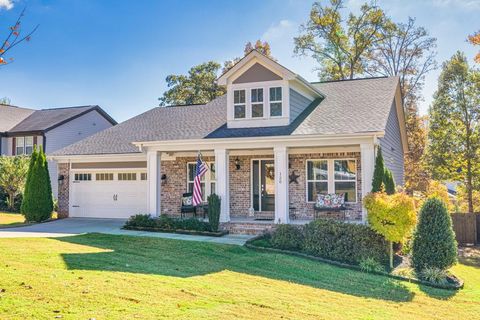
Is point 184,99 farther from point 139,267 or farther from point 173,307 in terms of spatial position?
point 173,307

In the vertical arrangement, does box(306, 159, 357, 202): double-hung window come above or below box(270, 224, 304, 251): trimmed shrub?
above

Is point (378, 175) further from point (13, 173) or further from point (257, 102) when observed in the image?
point (13, 173)

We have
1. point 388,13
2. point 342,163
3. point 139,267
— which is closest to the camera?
point 139,267

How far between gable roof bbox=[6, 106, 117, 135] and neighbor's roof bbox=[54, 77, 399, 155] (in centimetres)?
960

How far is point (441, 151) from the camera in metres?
20.2

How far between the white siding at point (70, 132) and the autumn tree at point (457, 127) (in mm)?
21611

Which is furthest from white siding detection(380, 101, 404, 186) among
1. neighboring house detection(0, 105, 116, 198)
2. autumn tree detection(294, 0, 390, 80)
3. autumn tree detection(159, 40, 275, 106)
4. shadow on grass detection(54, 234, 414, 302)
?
neighboring house detection(0, 105, 116, 198)

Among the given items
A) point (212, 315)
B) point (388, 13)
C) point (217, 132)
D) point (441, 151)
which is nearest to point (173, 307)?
point (212, 315)

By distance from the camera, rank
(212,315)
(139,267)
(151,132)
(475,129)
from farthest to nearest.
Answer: (475,129) → (151,132) → (139,267) → (212,315)

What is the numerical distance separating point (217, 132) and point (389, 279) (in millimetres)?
8087

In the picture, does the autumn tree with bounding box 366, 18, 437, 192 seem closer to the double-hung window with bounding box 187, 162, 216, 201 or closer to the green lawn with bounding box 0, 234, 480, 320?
the double-hung window with bounding box 187, 162, 216, 201

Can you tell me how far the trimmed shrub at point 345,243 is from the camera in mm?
10586

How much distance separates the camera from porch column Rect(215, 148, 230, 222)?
554 inches

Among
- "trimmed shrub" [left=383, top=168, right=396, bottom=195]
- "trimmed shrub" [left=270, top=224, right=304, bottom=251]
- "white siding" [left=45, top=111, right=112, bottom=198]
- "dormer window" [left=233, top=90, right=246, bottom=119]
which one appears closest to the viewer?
"trimmed shrub" [left=270, top=224, right=304, bottom=251]
